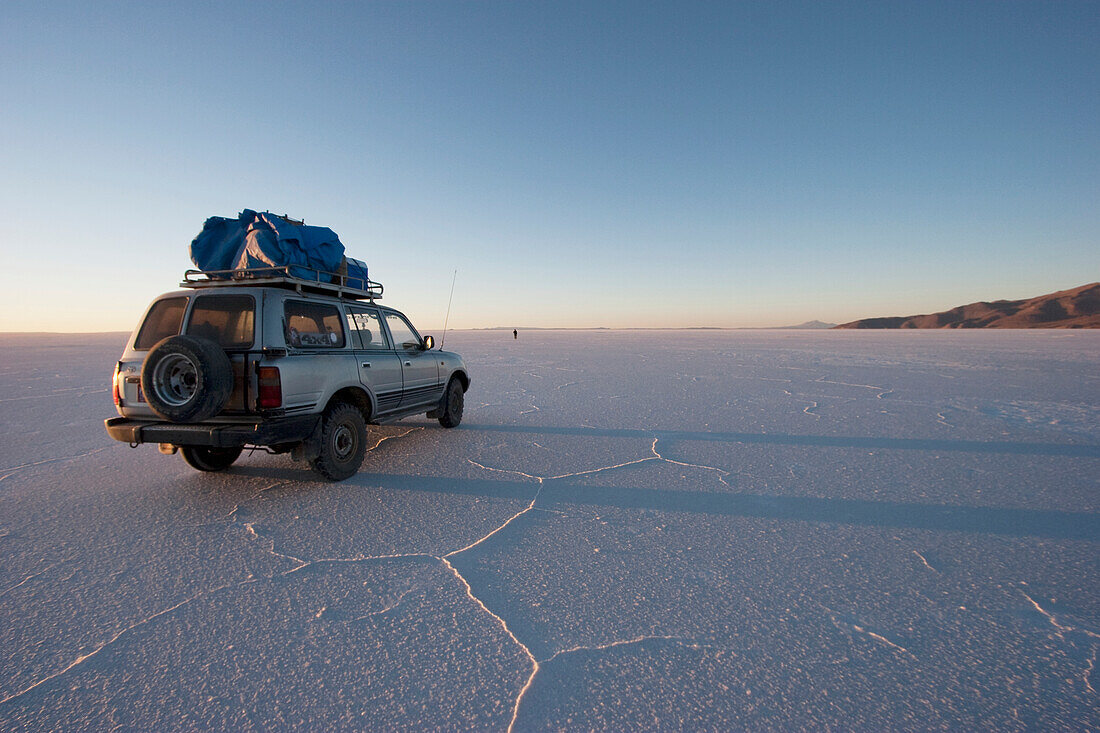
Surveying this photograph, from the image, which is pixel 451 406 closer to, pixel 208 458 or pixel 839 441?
pixel 208 458

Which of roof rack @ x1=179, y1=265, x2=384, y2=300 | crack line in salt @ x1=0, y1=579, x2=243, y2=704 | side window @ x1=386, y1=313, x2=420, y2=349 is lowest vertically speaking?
crack line in salt @ x1=0, y1=579, x2=243, y2=704

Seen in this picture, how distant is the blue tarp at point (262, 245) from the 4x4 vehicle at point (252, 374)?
0.55 ft

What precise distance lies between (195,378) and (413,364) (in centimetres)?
250

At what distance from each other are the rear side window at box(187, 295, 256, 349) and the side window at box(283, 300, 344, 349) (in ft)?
1.09

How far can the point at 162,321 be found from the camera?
179 inches

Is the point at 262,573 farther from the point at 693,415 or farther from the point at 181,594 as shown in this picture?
the point at 693,415

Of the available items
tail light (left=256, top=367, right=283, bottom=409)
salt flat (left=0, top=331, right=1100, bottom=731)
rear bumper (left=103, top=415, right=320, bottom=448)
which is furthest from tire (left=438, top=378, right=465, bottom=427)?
tail light (left=256, top=367, right=283, bottom=409)

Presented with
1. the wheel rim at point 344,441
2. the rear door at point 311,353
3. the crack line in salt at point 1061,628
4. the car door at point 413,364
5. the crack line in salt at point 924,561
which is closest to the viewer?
the crack line in salt at point 1061,628

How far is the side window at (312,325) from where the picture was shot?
461 centimetres

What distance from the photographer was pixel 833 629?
2.48 metres

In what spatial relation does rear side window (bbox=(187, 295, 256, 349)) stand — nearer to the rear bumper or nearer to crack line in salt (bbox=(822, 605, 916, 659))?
the rear bumper

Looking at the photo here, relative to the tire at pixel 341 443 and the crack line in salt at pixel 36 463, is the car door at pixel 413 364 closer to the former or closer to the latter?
the tire at pixel 341 443

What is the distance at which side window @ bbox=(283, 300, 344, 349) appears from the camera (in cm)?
461

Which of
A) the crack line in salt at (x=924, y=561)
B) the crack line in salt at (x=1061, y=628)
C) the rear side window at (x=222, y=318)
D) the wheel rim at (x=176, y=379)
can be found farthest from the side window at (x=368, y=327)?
the crack line in salt at (x=1061, y=628)
